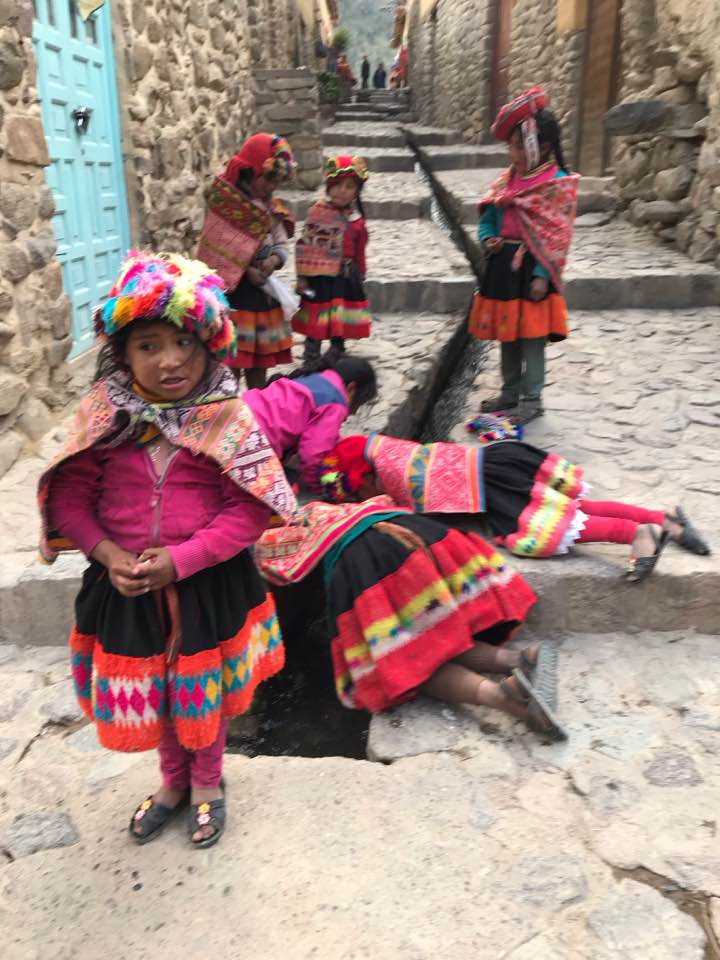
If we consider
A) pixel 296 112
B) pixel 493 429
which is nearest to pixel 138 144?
pixel 493 429

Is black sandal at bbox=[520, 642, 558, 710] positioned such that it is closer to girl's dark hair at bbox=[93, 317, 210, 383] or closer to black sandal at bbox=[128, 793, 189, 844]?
black sandal at bbox=[128, 793, 189, 844]

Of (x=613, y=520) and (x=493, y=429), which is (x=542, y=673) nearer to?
(x=613, y=520)

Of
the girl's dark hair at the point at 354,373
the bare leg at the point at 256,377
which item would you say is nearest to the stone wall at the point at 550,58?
the bare leg at the point at 256,377

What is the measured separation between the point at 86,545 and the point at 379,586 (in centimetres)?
97

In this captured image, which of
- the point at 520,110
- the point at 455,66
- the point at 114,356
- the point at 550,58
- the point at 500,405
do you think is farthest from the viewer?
the point at 455,66

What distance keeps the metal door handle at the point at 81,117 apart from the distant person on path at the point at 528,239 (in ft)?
7.55

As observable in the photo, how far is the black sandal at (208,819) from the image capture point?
187cm

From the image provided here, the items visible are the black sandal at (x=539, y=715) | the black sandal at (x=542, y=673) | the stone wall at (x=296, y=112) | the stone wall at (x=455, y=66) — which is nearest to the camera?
the black sandal at (x=539, y=715)

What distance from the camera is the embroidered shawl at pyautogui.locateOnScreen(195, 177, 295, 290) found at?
3826 mm

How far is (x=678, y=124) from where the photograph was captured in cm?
650

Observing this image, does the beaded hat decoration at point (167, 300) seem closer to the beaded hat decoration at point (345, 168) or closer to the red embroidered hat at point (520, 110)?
the red embroidered hat at point (520, 110)

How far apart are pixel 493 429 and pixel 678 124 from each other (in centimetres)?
445

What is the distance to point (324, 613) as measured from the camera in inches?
138

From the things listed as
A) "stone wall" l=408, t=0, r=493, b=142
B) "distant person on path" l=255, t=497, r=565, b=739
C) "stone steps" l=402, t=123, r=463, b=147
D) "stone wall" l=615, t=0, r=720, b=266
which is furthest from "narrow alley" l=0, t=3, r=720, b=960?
"stone steps" l=402, t=123, r=463, b=147
